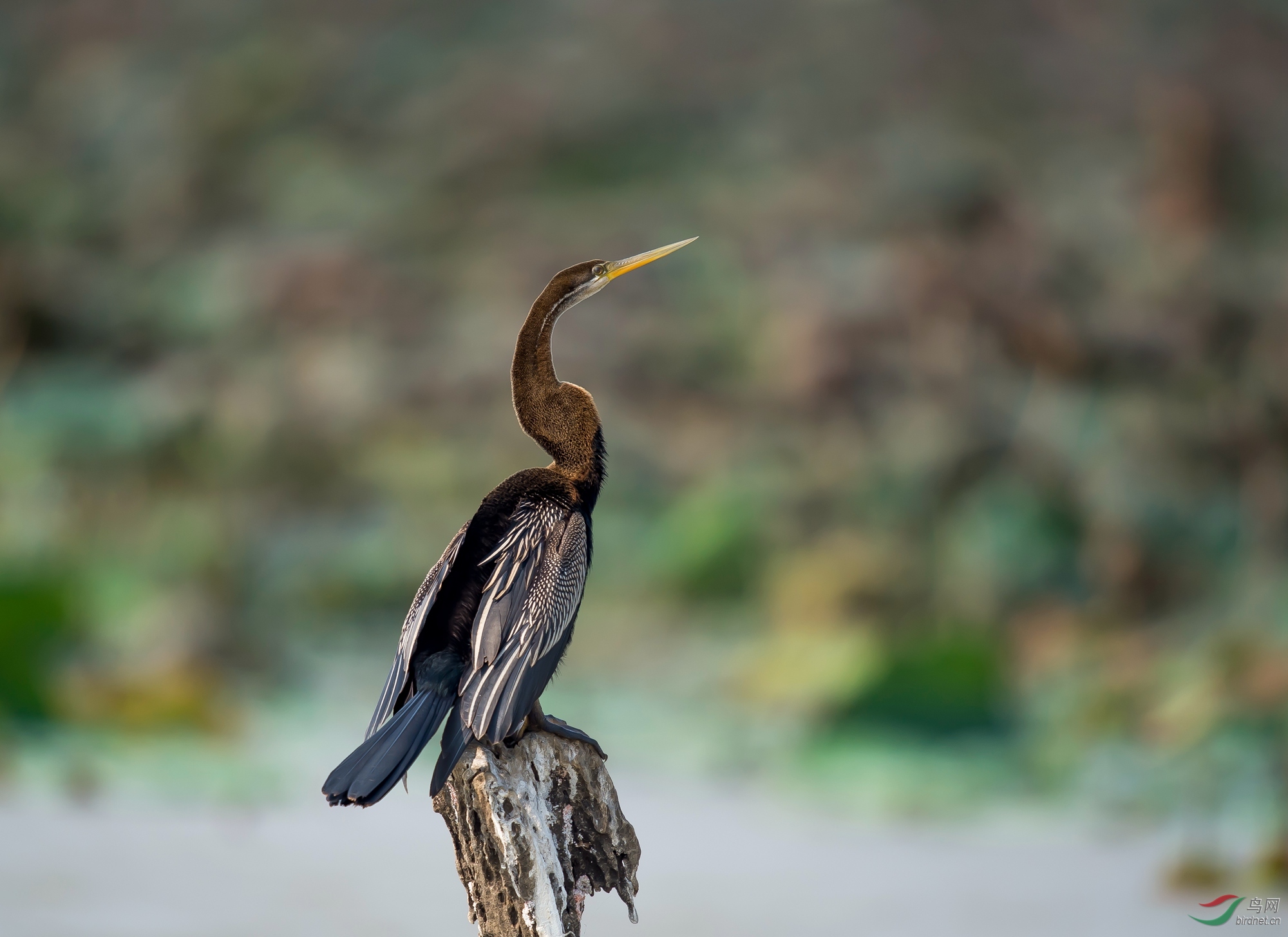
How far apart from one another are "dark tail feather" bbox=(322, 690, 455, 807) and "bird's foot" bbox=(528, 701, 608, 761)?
174mm

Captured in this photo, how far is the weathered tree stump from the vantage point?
6.62ft

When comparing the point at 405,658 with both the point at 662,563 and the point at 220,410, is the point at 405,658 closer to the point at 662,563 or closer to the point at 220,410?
the point at 662,563

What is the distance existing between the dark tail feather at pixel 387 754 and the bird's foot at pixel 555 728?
6.8 inches

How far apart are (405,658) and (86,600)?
446 cm

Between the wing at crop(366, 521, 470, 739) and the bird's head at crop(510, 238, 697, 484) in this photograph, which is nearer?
the wing at crop(366, 521, 470, 739)

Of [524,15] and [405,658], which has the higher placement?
[524,15]

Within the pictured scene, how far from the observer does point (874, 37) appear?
8266 millimetres

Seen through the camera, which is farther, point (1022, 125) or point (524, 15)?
point (524, 15)

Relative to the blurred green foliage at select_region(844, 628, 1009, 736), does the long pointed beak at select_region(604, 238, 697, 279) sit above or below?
below

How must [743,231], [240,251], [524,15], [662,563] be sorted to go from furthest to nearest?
[524,15] < [240,251] < [743,231] < [662,563]

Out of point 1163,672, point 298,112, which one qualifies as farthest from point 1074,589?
point 298,112

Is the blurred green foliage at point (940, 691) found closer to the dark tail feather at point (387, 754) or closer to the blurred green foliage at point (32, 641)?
the dark tail feather at point (387, 754)

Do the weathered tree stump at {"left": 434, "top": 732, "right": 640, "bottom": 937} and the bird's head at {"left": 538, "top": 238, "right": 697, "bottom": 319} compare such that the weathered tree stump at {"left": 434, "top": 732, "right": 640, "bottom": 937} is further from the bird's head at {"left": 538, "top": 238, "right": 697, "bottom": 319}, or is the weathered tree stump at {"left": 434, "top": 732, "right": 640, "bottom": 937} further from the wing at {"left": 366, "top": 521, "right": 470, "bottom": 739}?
the bird's head at {"left": 538, "top": 238, "right": 697, "bottom": 319}

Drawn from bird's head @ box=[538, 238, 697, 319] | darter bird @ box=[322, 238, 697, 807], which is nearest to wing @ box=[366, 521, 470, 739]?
darter bird @ box=[322, 238, 697, 807]
